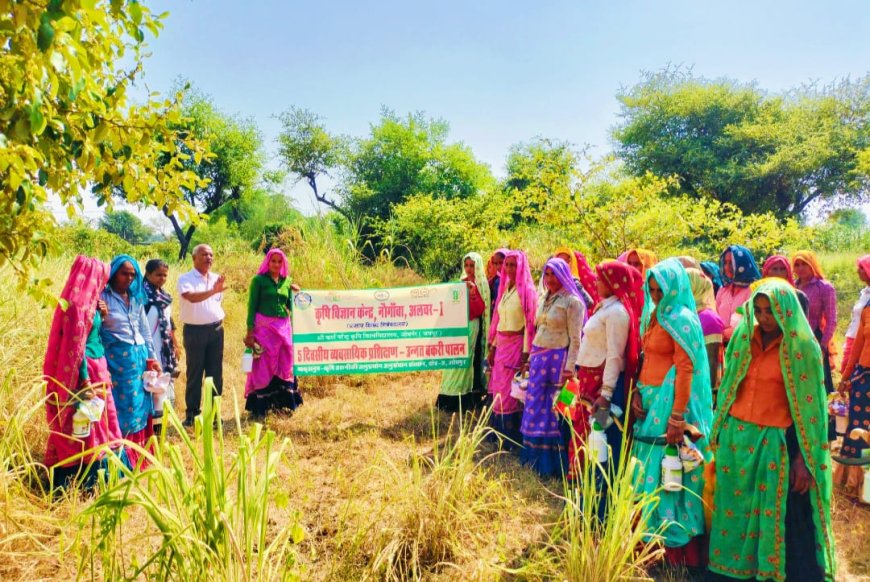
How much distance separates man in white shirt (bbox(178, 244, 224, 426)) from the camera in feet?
16.4

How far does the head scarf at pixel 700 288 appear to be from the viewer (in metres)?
3.43

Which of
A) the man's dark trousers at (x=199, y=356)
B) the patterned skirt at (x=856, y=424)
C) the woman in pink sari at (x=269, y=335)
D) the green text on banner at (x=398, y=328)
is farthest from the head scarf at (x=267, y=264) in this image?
the patterned skirt at (x=856, y=424)

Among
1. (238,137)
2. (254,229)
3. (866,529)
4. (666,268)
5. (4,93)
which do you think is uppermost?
(238,137)

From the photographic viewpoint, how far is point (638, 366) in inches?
125

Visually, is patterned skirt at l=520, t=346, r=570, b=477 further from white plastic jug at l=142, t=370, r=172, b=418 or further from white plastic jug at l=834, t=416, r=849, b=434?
white plastic jug at l=142, t=370, r=172, b=418

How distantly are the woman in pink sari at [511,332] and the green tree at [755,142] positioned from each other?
60.6ft

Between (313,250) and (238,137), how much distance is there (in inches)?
695

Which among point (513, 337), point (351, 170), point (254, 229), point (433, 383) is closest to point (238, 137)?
point (351, 170)

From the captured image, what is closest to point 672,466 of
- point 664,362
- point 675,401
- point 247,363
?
point 675,401

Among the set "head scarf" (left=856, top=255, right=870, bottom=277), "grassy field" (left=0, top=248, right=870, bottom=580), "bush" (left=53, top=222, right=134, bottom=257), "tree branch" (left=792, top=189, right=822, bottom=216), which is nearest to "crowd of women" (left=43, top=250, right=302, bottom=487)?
"grassy field" (left=0, top=248, right=870, bottom=580)

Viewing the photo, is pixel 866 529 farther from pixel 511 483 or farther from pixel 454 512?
pixel 454 512

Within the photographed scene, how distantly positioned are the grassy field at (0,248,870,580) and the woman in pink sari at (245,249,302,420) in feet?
1.02

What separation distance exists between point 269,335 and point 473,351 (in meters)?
1.99

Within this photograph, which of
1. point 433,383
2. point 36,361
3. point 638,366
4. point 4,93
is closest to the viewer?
point 4,93
